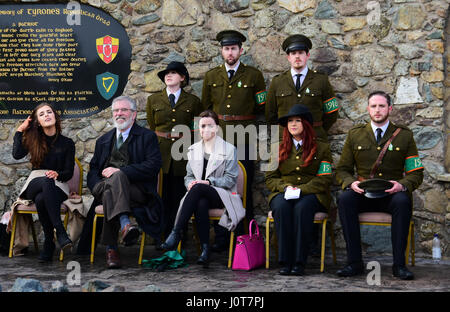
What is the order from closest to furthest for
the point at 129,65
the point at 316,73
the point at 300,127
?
the point at 300,127, the point at 316,73, the point at 129,65

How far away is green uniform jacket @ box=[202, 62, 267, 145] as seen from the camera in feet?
18.3

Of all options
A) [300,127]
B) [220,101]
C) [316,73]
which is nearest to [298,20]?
[316,73]

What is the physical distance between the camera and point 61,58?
647cm

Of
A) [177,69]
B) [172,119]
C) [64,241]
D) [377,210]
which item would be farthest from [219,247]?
[177,69]

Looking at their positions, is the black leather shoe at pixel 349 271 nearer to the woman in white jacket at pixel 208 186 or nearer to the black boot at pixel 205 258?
the woman in white jacket at pixel 208 186

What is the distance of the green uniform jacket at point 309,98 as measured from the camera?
5.36 metres

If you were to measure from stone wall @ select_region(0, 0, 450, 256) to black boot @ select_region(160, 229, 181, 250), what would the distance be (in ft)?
5.19

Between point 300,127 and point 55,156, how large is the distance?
2270 mm

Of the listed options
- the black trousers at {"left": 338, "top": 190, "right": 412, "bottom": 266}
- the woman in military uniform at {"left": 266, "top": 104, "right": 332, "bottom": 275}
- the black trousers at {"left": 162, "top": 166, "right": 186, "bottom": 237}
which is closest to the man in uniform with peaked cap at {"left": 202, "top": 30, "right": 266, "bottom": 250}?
the black trousers at {"left": 162, "top": 166, "right": 186, "bottom": 237}

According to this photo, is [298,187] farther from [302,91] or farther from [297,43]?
[297,43]

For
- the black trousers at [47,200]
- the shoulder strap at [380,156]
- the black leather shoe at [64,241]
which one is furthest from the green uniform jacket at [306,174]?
the black trousers at [47,200]

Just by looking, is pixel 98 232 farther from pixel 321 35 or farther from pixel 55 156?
pixel 321 35
